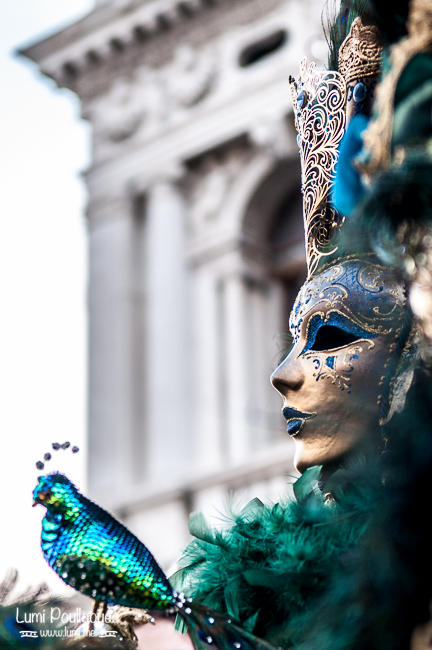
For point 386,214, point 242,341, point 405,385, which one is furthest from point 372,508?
point 242,341

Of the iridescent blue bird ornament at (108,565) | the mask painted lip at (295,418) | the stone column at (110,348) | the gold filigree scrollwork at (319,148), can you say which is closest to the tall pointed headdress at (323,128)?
the gold filigree scrollwork at (319,148)

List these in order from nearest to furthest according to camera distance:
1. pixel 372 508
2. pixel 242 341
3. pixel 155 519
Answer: pixel 372 508, pixel 155 519, pixel 242 341

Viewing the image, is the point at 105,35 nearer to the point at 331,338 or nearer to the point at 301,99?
the point at 301,99

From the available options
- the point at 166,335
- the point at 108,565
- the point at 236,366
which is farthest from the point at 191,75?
the point at 108,565

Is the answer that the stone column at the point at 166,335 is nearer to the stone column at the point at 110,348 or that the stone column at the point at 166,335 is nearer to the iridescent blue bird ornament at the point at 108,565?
the stone column at the point at 110,348

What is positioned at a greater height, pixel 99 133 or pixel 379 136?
pixel 99 133

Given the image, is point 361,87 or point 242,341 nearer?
point 361,87

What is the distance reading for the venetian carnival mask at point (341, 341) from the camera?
1.42 meters

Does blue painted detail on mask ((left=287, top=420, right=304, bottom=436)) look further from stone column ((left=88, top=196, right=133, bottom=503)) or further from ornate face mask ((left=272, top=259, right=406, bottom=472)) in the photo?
stone column ((left=88, top=196, right=133, bottom=503))

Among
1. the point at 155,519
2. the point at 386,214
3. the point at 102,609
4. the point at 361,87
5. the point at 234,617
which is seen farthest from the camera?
the point at 155,519

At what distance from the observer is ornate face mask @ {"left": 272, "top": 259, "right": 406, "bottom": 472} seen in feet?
4.66

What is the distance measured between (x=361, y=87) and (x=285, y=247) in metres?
8.68

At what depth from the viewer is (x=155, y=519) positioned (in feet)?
29.7

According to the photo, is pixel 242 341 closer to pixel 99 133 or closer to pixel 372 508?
pixel 99 133
